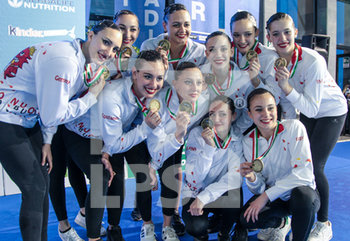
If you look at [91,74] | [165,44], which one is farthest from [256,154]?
[91,74]

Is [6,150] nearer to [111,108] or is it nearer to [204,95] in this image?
[111,108]

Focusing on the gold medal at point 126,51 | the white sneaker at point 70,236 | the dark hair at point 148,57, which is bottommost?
the white sneaker at point 70,236

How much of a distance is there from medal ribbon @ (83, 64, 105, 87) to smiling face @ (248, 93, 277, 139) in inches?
45.9

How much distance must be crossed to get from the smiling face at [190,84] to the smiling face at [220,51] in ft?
0.64

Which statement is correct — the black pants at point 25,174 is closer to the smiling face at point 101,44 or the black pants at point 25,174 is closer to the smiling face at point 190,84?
the smiling face at point 101,44

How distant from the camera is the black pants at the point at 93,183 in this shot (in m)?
2.11

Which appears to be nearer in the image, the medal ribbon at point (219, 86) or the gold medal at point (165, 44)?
the medal ribbon at point (219, 86)

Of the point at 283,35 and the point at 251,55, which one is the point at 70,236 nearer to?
the point at 251,55

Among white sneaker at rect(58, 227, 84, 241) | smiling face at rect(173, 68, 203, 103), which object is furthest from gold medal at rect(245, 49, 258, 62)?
white sneaker at rect(58, 227, 84, 241)

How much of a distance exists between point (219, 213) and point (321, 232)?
914 millimetres

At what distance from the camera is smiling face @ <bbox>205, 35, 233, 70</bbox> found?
8.09 feet

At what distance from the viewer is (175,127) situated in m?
2.47

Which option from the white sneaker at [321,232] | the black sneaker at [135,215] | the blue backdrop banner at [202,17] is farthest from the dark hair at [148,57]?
the blue backdrop banner at [202,17]

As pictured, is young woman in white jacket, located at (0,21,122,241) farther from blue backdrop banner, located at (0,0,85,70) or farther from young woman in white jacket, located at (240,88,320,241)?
blue backdrop banner, located at (0,0,85,70)
